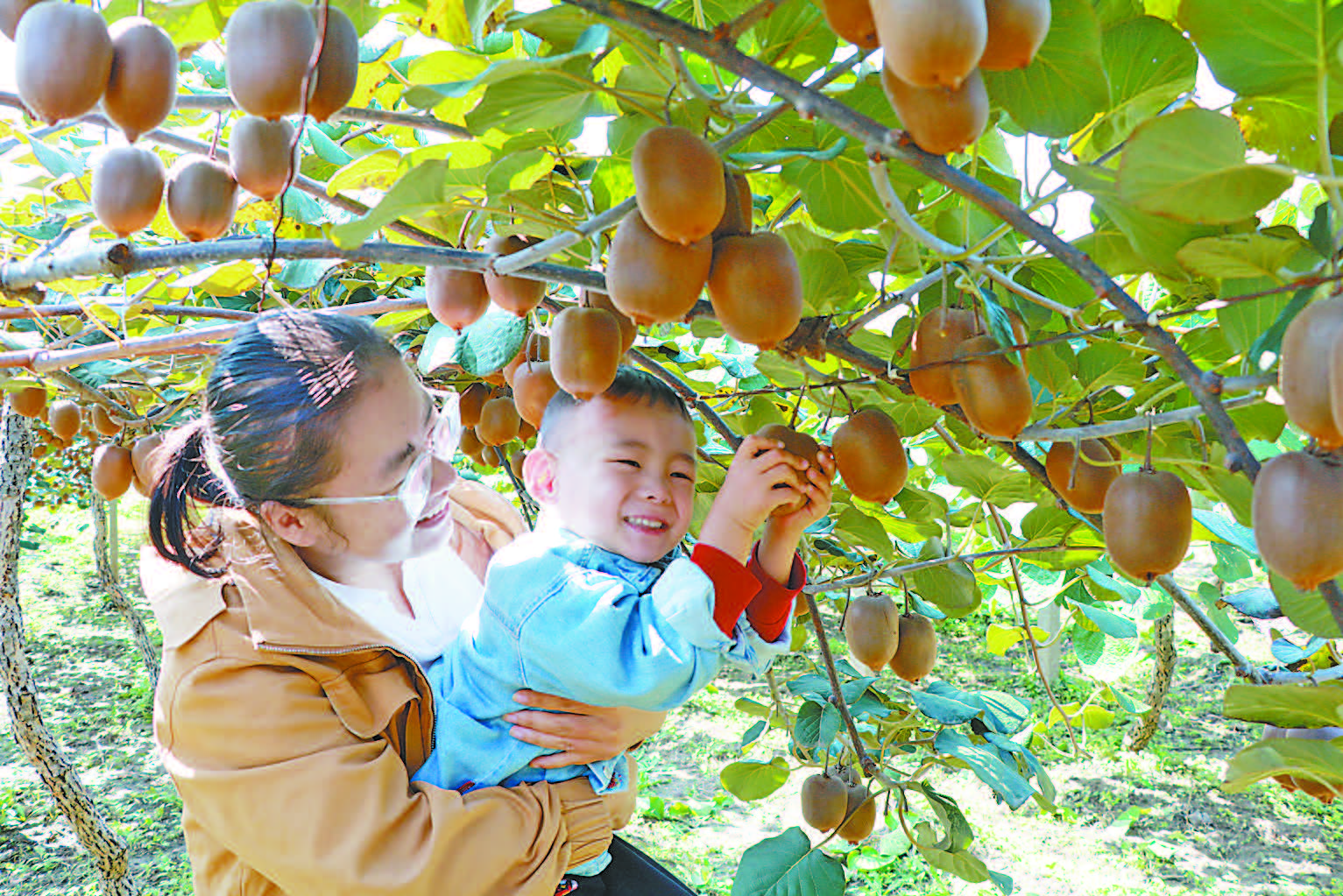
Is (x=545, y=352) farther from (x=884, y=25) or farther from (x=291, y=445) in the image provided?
(x=884, y=25)

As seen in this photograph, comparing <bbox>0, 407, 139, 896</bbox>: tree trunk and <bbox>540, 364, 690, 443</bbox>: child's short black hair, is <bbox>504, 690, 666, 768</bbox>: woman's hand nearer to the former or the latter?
<bbox>540, 364, 690, 443</bbox>: child's short black hair

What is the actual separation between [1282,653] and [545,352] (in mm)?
1110

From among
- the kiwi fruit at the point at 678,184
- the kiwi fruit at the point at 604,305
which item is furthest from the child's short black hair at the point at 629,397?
the kiwi fruit at the point at 678,184

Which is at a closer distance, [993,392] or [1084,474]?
[993,392]

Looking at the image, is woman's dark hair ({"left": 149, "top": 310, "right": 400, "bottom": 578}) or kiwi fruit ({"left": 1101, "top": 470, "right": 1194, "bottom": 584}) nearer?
A: kiwi fruit ({"left": 1101, "top": 470, "right": 1194, "bottom": 584})

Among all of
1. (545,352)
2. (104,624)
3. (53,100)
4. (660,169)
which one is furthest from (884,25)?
(104,624)

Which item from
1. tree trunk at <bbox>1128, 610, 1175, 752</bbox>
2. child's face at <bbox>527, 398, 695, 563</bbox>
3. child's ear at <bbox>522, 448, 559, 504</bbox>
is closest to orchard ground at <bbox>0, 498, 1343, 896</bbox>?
tree trunk at <bbox>1128, 610, 1175, 752</bbox>

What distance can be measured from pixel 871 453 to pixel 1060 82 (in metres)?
0.39

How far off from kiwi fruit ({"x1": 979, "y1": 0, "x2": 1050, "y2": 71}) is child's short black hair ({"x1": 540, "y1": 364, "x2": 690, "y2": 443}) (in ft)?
3.01

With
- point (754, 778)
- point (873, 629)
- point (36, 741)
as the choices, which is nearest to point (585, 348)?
point (873, 629)

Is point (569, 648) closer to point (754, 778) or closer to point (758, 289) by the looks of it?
point (758, 289)

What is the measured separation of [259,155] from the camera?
91 cm

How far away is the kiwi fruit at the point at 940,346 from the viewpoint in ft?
2.79

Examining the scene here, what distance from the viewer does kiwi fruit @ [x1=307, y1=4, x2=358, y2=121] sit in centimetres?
76
